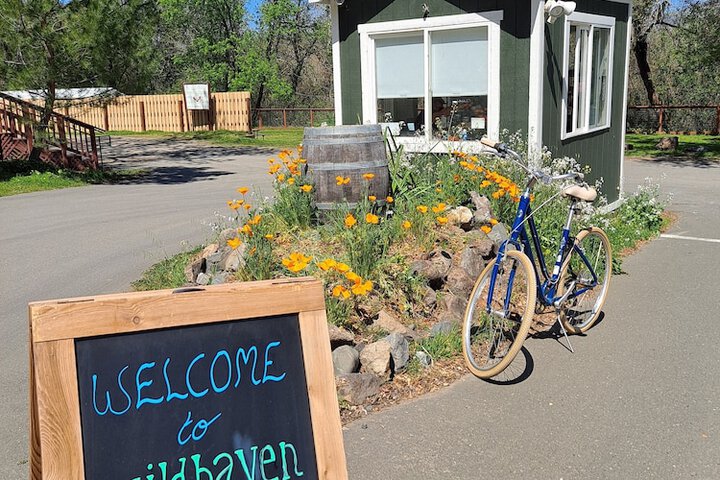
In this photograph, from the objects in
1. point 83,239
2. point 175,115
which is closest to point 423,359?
point 83,239

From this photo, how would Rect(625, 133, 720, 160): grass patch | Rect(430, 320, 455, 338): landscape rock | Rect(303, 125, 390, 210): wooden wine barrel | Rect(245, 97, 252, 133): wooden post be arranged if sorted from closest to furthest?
Rect(430, 320, 455, 338): landscape rock, Rect(303, 125, 390, 210): wooden wine barrel, Rect(625, 133, 720, 160): grass patch, Rect(245, 97, 252, 133): wooden post

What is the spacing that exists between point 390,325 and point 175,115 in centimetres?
2577

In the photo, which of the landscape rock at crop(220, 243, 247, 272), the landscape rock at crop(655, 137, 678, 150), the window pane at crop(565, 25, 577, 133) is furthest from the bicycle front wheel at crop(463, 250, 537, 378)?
the landscape rock at crop(655, 137, 678, 150)

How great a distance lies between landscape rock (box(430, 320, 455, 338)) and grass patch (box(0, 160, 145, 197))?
10.3 m

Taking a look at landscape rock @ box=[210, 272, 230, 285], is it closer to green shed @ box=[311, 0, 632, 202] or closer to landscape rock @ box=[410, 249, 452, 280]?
landscape rock @ box=[410, 249, 452, 280]

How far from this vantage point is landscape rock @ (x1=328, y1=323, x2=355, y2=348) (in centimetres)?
423

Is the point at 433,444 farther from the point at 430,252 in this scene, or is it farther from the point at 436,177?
the point at 436,177

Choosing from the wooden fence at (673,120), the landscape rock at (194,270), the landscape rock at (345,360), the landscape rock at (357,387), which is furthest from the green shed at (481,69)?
the wooden fence at (673,120)

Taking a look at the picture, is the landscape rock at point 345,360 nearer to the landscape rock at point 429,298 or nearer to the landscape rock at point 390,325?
the landscape rock at point 390,325

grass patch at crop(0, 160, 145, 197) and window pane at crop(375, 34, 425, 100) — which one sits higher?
window pane at crop(375, 34, 425, 100)

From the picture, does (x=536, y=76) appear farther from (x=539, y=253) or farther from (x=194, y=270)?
(x=194, y=270)

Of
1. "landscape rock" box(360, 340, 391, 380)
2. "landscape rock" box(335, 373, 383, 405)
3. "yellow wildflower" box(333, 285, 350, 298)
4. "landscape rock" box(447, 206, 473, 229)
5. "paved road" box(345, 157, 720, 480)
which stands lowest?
"paved road" box(345, 157, 720, 480)

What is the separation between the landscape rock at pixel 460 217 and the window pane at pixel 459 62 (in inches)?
120

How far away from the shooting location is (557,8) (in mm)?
7730
